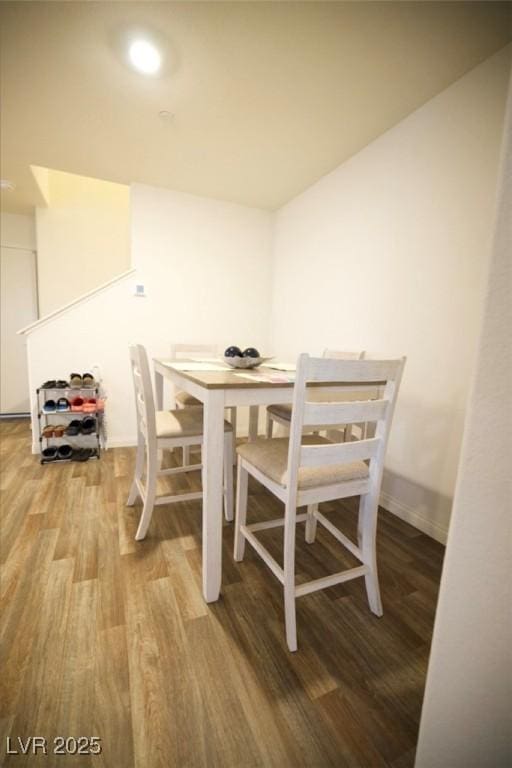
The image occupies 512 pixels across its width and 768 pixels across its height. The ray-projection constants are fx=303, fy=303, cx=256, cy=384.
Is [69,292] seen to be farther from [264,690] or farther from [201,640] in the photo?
[264,690]

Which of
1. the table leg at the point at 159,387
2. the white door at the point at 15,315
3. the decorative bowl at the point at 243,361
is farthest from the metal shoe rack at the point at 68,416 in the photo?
the decorative bowl at the point at 243,361

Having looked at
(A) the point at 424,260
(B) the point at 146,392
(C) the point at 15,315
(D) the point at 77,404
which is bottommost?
(D) the point at 77,404

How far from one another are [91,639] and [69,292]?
3624 mm

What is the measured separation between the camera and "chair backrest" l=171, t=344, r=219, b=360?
2.50 metres

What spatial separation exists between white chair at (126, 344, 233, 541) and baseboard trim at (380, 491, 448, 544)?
997 mm

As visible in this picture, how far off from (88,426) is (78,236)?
7.76 ft

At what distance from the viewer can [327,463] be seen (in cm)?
97

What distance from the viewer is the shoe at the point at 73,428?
8.04 feet

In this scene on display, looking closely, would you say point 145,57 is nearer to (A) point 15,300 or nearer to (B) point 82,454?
(B) point 82,454

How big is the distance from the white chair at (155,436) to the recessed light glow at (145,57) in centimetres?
135

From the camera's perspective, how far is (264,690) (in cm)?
86

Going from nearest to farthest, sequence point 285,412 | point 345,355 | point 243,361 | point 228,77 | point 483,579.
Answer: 1. point 483,579
2. point 228,77
3. point 243,361
4. point 285,412
5. point 345,355

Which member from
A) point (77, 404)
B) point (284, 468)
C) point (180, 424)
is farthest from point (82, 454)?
point (284, 468)

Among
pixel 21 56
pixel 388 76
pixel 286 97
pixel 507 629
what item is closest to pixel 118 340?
pixel 21 56
